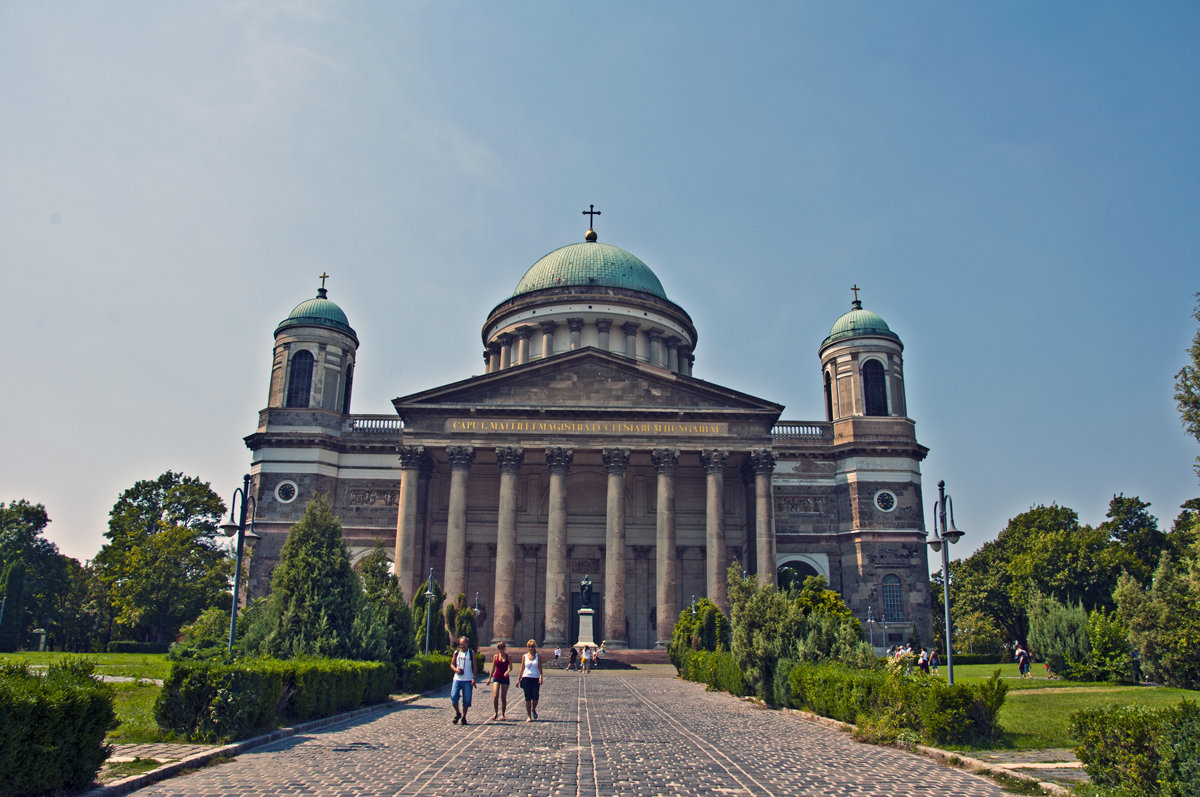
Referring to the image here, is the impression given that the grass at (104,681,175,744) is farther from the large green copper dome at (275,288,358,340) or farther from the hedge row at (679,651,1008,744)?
the large green copper dome at (275,288,358,340)

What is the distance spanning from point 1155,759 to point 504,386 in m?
35.1

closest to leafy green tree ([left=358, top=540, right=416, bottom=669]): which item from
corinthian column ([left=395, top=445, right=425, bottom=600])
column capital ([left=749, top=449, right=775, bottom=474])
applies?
corinthian column ([left=395, top=445, right=425, bottom=600])

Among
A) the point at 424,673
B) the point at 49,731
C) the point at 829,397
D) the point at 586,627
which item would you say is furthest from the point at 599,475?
the point at 49,731

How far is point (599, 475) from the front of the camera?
46.2m

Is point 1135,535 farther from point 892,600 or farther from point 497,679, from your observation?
point 497,679

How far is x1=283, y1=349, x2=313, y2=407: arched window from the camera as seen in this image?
155 feet

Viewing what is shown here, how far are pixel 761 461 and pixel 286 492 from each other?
82.2 feet

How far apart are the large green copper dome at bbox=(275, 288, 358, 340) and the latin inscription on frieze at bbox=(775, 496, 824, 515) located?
26.6 meters

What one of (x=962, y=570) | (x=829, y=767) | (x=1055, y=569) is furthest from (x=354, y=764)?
(x=962, y=570)

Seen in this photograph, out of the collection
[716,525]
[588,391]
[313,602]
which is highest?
[588,391]

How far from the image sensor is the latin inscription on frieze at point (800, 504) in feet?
154

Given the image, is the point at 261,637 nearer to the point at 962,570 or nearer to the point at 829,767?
the point at 829,767

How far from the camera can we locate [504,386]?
4169cm

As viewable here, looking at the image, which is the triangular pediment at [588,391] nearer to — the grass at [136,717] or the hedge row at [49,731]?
the grass at [136,717]
